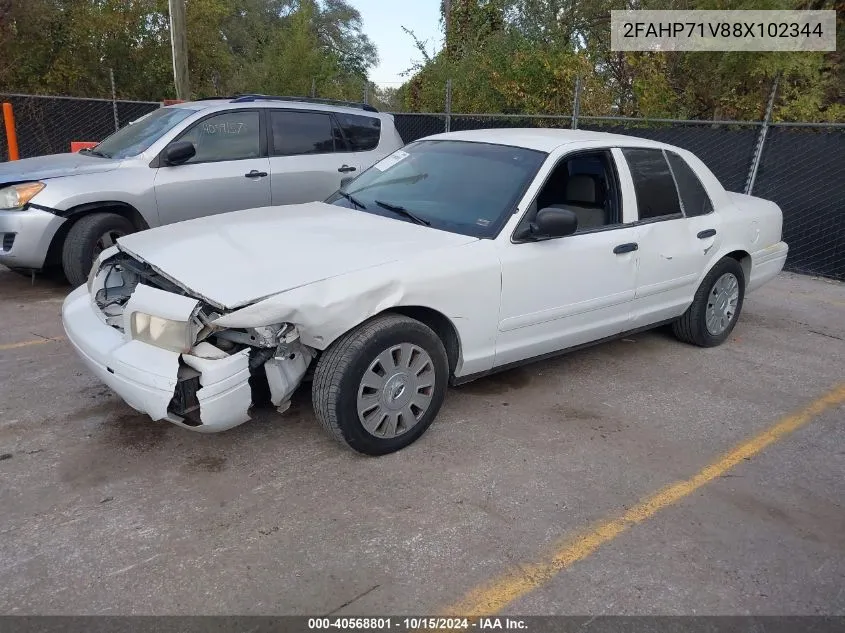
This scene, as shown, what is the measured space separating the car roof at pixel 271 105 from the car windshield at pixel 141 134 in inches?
5.9

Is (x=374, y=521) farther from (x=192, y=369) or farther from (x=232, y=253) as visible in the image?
(x=232, y=253)

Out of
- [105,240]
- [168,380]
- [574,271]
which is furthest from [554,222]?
[105,240]

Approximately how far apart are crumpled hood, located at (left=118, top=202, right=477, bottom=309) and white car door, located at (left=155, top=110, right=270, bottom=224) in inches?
94.8

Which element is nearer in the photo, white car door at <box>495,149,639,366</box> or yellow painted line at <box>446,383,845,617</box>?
yellow painted line at <box>446,383,845,617</box>

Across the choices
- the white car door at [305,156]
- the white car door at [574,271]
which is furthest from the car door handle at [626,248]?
the white car door at [305,156]

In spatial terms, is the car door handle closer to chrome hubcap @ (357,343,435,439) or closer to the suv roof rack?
chrome hubcap @ (357,343,435,439)

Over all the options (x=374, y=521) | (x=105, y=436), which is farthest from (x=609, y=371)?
(x=105, y=436)

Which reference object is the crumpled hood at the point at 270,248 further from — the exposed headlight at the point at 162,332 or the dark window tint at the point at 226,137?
the dark window tint at the point at 226,137

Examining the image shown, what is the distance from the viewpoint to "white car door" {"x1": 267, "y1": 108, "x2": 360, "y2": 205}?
23.0 feet

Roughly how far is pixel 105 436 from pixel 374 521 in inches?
63.2

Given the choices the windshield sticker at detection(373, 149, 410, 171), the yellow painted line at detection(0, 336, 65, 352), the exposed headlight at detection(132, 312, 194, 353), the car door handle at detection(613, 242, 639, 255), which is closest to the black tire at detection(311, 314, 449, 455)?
the exposed headlight at detection(132, 312, 194, 353)

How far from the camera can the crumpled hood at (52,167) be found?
5899 millimetres

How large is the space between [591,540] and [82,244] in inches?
195

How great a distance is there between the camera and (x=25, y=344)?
4895mm
